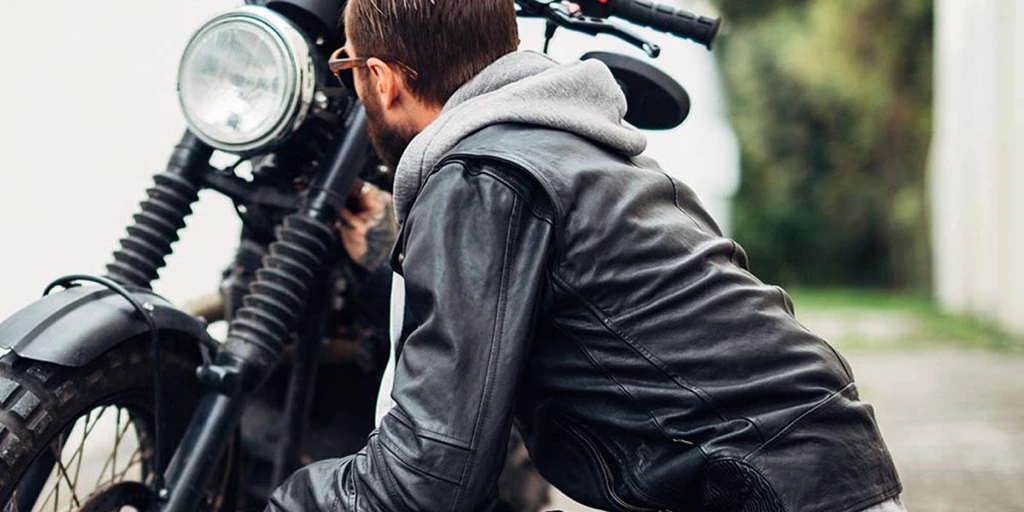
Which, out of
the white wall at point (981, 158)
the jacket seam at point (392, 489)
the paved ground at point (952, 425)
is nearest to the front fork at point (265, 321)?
the jacket seam at point (392, 489)

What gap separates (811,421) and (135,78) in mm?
4578

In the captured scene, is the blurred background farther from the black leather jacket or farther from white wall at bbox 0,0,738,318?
the black leather jacket

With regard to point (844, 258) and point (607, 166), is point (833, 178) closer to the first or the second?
point (844, 258)

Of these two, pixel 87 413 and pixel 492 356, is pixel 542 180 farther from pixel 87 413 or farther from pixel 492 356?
pixel 87 413

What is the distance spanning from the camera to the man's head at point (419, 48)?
5.48ft

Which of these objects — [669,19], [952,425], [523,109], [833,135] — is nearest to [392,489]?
[523,109]

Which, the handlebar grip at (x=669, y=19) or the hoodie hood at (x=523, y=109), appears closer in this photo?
the hoodie hood at (x=523, y=109)

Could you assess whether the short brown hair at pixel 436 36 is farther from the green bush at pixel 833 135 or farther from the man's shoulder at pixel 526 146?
the green bush at pixel 833 135

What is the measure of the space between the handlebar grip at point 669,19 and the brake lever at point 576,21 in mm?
100

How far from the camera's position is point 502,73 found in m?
1.70

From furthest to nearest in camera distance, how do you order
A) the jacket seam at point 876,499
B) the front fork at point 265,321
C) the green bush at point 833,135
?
the green bush at point 833,135, the front fork at point 265,321, the jacket seam at point 876,499

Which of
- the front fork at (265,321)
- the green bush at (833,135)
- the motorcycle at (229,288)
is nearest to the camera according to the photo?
the motorcycle at (229,288)

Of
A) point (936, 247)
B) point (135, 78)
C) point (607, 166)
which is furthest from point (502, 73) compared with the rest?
point (936, 247)

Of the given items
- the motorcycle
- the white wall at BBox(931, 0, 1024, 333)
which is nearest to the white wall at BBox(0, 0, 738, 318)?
the motorcycle
